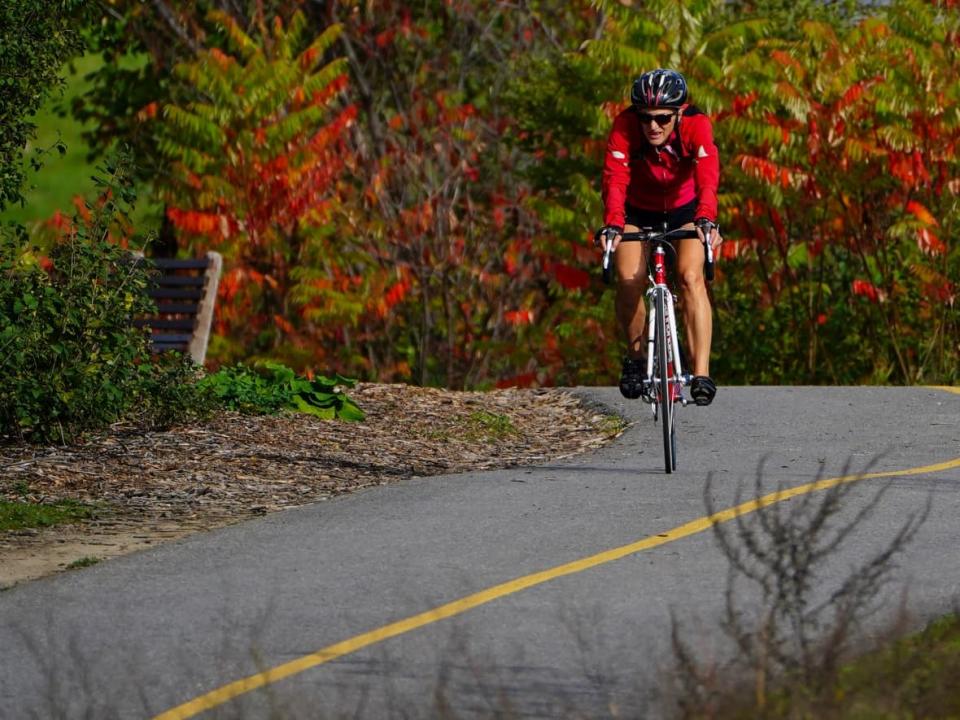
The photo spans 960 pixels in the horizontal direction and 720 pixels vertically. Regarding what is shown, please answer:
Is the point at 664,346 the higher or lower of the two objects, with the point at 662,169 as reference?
lower

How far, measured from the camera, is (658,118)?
11.2 meters

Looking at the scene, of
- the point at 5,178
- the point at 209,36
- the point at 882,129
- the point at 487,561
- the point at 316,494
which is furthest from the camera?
→ the point at 209,36


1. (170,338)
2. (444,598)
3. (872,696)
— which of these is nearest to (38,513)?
(444,598)

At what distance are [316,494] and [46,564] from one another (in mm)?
2389

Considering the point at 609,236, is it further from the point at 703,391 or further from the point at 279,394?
the point at 279,394

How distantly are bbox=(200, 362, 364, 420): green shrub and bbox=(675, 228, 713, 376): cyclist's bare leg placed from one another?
11.8 ft

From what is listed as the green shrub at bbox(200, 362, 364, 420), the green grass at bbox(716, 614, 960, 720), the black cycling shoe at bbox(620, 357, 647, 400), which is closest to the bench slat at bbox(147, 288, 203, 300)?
the green shrub at bbox(200, 362, 364, 420)

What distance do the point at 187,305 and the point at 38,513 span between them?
285 inches

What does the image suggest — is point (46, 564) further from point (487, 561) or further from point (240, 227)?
point (240, 227)

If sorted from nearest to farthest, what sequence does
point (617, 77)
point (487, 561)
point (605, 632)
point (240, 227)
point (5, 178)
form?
point (605, 632)
point (487, 561)
point (5, 178)
point (617, 77)
point (240, 227)

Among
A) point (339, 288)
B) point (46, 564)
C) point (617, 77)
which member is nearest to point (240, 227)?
point (339, 288)

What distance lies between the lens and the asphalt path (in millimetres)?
6258

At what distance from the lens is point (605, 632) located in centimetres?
700

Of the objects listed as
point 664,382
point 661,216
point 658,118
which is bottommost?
point 664,382
